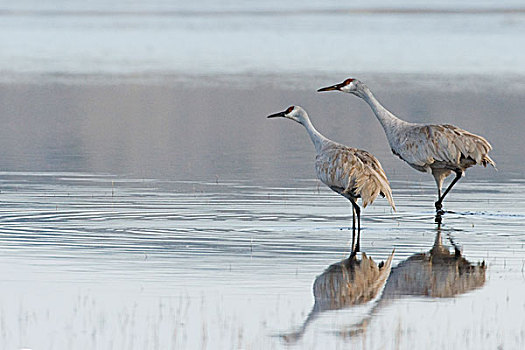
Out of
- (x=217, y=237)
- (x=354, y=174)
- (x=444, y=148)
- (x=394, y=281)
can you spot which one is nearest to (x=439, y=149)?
(x=444, y=148)

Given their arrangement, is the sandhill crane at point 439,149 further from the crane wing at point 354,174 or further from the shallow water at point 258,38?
the shallow water at point 258,38

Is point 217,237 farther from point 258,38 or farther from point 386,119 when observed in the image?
point 258,38

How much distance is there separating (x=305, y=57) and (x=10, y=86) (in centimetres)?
1791

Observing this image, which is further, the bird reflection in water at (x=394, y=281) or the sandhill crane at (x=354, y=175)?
the sandhill crane at (x=354, y=175)

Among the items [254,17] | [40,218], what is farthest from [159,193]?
[254,17]

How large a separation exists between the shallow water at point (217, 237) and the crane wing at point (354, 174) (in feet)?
1.53

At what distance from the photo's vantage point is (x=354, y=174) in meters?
14.8

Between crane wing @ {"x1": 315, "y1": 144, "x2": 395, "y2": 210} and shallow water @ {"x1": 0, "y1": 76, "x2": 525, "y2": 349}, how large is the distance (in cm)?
47

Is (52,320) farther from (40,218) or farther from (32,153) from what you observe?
(32,153)

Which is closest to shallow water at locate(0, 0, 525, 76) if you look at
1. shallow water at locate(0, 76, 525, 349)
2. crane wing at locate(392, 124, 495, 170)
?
shallow water at locate(0, 76, 525, 349)

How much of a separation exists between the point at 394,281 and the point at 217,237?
277 centimetres

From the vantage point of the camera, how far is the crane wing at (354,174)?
1466 cm

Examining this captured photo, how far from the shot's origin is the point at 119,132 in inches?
1057

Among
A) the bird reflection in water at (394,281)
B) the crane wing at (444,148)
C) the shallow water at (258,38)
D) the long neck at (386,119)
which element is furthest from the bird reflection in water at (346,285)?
the shallow water at (258,38)
